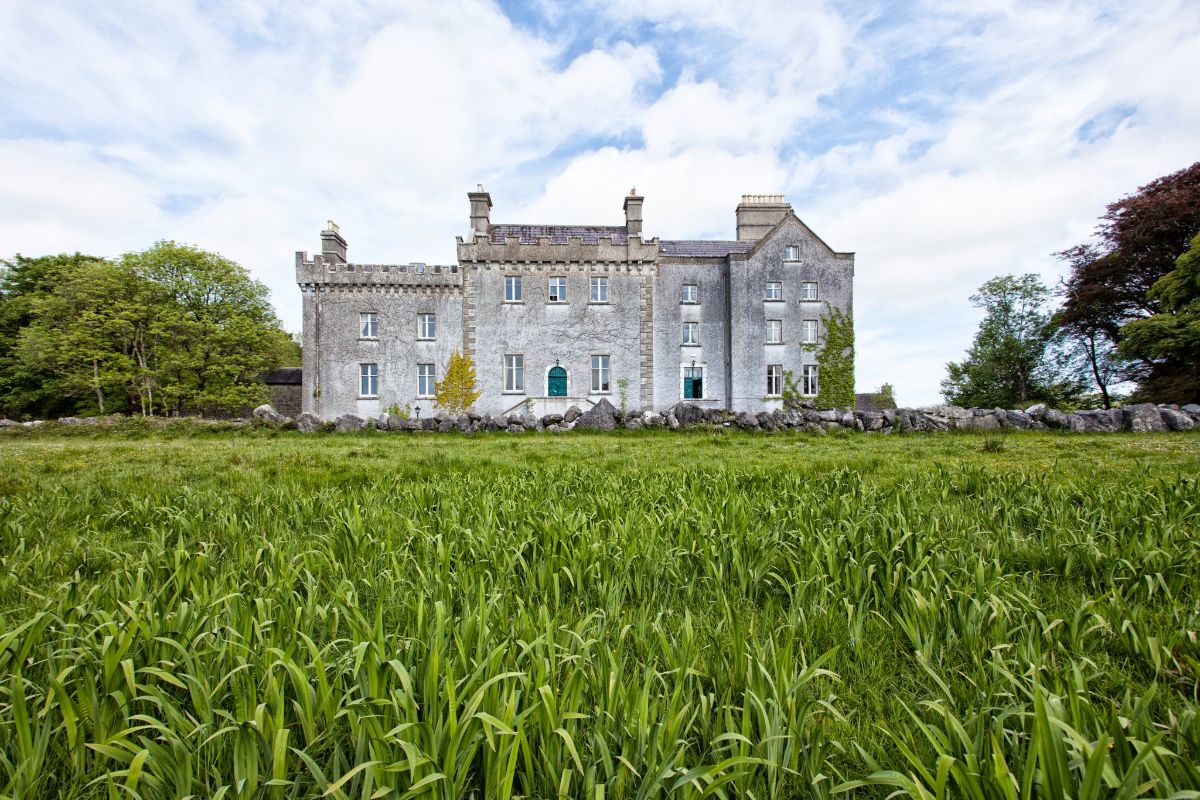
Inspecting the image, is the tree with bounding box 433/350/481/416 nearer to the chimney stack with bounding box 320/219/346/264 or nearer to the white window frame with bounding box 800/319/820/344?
the chimney stack with bounding box 320/219/346/264

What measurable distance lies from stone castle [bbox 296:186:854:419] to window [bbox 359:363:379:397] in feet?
0.28

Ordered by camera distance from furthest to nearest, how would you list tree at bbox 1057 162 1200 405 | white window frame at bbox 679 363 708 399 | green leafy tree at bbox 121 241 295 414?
green leafy tree at bbox 121 241 295 414 → white window frame at bbox 679 363 708 399 → tree at bbox 1057 162 1200 405

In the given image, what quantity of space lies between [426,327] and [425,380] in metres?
3.24

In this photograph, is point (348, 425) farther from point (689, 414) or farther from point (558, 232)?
point (558, 232)

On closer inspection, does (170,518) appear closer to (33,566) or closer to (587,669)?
(33,566)

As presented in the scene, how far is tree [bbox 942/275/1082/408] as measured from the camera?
39969mm

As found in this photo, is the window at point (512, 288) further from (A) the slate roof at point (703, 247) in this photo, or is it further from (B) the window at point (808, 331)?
(B) the window at point (808, 331)

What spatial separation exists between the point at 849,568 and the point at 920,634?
0.66 metres

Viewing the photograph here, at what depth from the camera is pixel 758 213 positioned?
124 ft

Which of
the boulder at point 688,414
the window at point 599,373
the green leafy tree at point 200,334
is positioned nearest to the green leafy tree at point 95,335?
the green leafy tree at point 200,334

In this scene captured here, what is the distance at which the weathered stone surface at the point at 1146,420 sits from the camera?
15.1m

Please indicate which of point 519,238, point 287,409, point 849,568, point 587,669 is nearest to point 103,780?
point 587,669

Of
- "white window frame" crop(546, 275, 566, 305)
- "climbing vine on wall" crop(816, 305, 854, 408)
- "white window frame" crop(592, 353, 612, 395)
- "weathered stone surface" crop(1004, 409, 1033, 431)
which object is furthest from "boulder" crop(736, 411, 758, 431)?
"white window frame" crop(546, 275, 566, 305)

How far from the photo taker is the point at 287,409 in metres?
43.7
